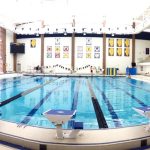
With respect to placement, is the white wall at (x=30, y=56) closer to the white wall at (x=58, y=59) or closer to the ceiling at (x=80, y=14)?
the white wall at (x=58, y=59)

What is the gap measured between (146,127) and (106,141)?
0.64 metres

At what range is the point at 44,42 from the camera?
21812 mm

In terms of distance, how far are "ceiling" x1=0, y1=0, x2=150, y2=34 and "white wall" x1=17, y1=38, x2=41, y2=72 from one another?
5.83ft

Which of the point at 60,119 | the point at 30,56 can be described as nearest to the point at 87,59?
the point at 30,56

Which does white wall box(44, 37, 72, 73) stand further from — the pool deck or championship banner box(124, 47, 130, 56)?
the pool deck

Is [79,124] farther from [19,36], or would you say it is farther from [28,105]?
[19,36]

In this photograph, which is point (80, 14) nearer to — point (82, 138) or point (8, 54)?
point (8, 54)

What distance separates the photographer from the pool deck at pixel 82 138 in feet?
7.50

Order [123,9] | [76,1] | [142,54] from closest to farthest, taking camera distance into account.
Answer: [76,1] → [123,9] → [142,54]

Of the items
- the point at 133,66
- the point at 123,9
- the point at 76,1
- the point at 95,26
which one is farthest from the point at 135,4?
the point at 133,66

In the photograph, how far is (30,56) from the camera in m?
22.0

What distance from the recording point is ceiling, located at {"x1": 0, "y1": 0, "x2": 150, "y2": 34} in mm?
13773

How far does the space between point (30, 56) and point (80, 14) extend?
681 cm

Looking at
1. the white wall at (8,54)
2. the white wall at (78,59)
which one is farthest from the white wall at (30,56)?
the white wall at (8,54)
